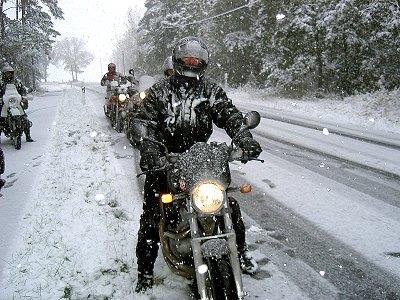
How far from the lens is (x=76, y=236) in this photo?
519 centimetres

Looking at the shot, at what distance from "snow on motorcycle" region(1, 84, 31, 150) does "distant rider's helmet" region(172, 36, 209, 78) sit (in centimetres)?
862

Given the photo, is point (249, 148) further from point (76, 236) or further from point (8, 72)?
point (8, 72)

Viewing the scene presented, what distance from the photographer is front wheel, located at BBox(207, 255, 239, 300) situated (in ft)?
9.17

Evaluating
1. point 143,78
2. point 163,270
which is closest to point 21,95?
point 143,78

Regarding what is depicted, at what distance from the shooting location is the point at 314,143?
11.0 meters

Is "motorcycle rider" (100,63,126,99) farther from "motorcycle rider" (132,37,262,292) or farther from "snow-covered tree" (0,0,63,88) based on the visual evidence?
"snow-covered tree" (0,0,63,88)

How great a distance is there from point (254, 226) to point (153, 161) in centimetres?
278

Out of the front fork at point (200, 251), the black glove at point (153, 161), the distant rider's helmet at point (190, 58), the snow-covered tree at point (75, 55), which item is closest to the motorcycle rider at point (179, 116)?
the distant rider's helmet at point (190, 58)

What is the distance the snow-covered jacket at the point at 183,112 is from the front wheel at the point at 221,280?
4.07 ft

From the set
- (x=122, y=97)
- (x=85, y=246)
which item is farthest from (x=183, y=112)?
(x=122, y=97)

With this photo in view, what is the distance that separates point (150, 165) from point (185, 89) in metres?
0.90

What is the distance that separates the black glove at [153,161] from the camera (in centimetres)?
307

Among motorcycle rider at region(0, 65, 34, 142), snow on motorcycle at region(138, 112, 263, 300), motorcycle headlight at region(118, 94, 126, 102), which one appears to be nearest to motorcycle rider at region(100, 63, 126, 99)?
motorcycle headlight at region(118, 94, 126, 102)

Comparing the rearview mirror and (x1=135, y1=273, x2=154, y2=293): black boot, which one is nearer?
the rearview mirror
